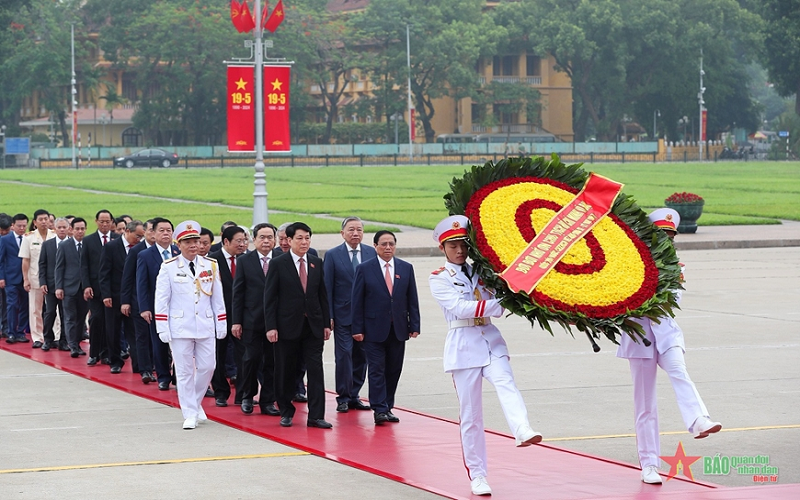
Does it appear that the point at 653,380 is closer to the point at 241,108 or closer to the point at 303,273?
the point at 303,273

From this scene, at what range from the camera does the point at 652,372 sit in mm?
8203

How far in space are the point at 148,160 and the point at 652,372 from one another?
7855cm

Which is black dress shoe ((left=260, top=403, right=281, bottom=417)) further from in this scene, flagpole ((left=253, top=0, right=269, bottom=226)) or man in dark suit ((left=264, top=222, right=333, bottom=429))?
flagpole ((left=253, top=0, right=269, bottom=226))

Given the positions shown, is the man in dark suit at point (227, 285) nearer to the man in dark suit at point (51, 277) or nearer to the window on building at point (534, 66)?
the man in dark suit at point (51, 277)

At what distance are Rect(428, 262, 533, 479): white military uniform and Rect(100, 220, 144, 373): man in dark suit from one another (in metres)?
6.08

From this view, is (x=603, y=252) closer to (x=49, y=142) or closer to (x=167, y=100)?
(x=167, y=100)

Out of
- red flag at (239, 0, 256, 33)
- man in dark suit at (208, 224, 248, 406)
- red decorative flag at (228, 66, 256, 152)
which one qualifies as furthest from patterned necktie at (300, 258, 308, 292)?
A: red flag at (239, 0, 256, 33)

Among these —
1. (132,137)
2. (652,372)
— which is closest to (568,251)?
(652,372)

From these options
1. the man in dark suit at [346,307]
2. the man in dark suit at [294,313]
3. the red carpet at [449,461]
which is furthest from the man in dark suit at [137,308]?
the man in dark suit at [294,313]

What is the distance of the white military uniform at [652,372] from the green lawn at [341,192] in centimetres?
2342

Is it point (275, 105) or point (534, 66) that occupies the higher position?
point (534, 66)

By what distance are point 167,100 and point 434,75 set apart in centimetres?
1949

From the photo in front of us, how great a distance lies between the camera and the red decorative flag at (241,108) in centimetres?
2633

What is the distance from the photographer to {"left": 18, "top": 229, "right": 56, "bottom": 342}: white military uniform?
A: 15.5 metres
